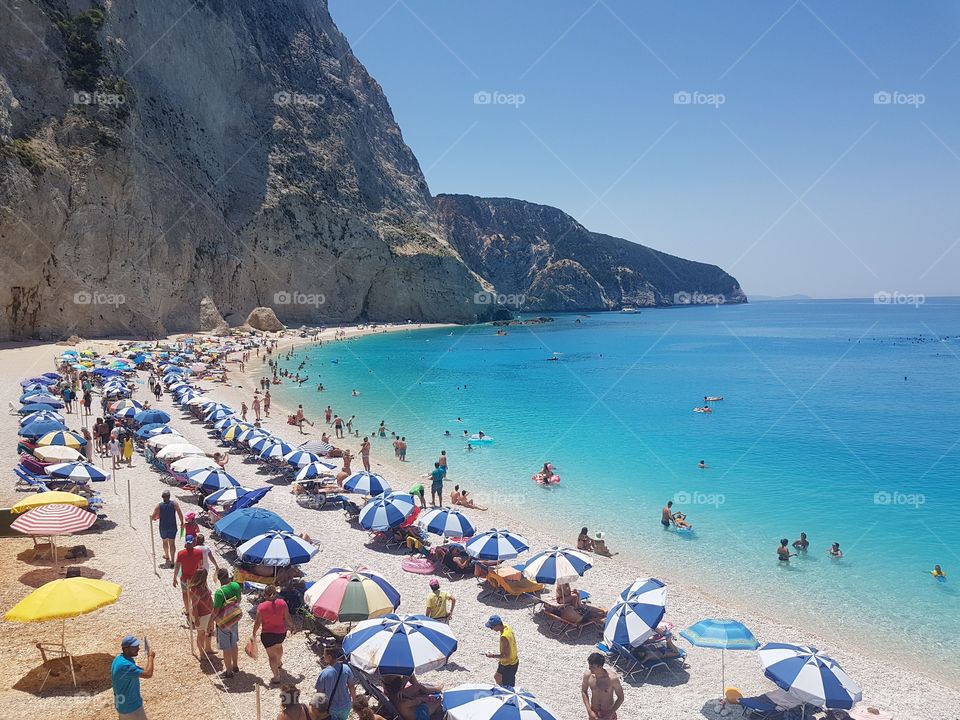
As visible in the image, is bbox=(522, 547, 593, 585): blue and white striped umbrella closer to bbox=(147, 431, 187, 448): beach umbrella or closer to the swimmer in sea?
the swimmer in sea

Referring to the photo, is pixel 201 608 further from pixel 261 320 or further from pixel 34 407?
pixel 261 320

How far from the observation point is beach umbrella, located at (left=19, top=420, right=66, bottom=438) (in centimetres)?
1967

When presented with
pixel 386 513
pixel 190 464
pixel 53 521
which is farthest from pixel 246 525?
pixel 190 464

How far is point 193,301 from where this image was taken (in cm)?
7519

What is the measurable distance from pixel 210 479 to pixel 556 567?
9.47 metres

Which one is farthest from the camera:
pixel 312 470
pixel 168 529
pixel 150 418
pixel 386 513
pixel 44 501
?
pixel 150 418

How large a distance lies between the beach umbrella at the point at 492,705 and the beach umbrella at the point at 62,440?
16.0 metres

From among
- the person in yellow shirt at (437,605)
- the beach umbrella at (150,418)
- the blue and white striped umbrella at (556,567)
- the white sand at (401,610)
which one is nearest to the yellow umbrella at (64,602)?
the white sand at (401,610)

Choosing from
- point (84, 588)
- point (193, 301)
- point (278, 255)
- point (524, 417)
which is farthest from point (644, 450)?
point (278, 255)

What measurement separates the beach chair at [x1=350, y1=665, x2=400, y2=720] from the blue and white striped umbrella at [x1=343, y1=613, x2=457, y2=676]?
425 millimetres

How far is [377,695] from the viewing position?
8.24 m

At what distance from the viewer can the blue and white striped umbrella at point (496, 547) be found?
13.3 metres

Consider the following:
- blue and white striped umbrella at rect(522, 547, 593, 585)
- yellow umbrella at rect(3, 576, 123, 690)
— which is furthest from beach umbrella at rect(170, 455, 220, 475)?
blue and white striped umbrella at rect(522, 547, 593, 585)

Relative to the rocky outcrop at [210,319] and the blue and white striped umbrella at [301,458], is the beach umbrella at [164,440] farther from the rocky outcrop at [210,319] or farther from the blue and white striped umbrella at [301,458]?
the rocky outcrop at [210,319]
